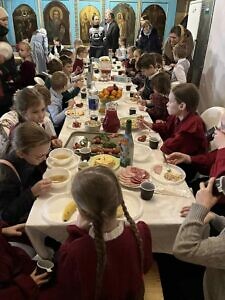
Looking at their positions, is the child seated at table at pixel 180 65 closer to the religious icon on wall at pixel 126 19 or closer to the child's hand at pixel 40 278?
the child's hand at pixel 40 278

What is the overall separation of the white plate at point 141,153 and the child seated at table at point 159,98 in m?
1.02

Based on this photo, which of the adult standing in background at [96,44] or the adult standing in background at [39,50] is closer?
the adult standing in background at [39,50]

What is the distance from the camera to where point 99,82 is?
4035 millimetres

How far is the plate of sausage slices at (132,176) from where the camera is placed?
1554mm

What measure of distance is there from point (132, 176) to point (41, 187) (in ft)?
1.81

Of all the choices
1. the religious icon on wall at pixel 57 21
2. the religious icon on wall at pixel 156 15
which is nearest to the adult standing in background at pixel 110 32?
the religious icon on wall at pixel 156 15

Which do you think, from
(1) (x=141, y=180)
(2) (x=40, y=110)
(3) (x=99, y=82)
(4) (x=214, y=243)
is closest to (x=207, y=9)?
(3) (x=99, y=82)

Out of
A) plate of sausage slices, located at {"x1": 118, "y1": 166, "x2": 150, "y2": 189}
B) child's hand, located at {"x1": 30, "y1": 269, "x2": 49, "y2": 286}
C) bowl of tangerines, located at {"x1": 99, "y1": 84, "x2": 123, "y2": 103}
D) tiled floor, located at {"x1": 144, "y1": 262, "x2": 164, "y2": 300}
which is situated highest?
bowl of tangerines, located at {"x1": 99, "y1": 84, "x2": 123, "y2": 103}

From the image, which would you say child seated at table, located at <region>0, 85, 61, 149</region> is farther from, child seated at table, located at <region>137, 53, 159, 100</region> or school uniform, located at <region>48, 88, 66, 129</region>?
child seated at table, located at <region>137, 53, 159, 100</region>

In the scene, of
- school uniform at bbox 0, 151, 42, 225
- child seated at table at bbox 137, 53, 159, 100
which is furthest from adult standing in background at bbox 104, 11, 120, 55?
school uniform at bbox 0, 151, 42, 225

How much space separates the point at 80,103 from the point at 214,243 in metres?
2.30

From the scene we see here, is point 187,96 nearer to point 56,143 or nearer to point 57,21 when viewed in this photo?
point 56,143

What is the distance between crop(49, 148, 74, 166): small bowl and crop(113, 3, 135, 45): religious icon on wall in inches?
303

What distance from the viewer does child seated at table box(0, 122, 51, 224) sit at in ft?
4.73
